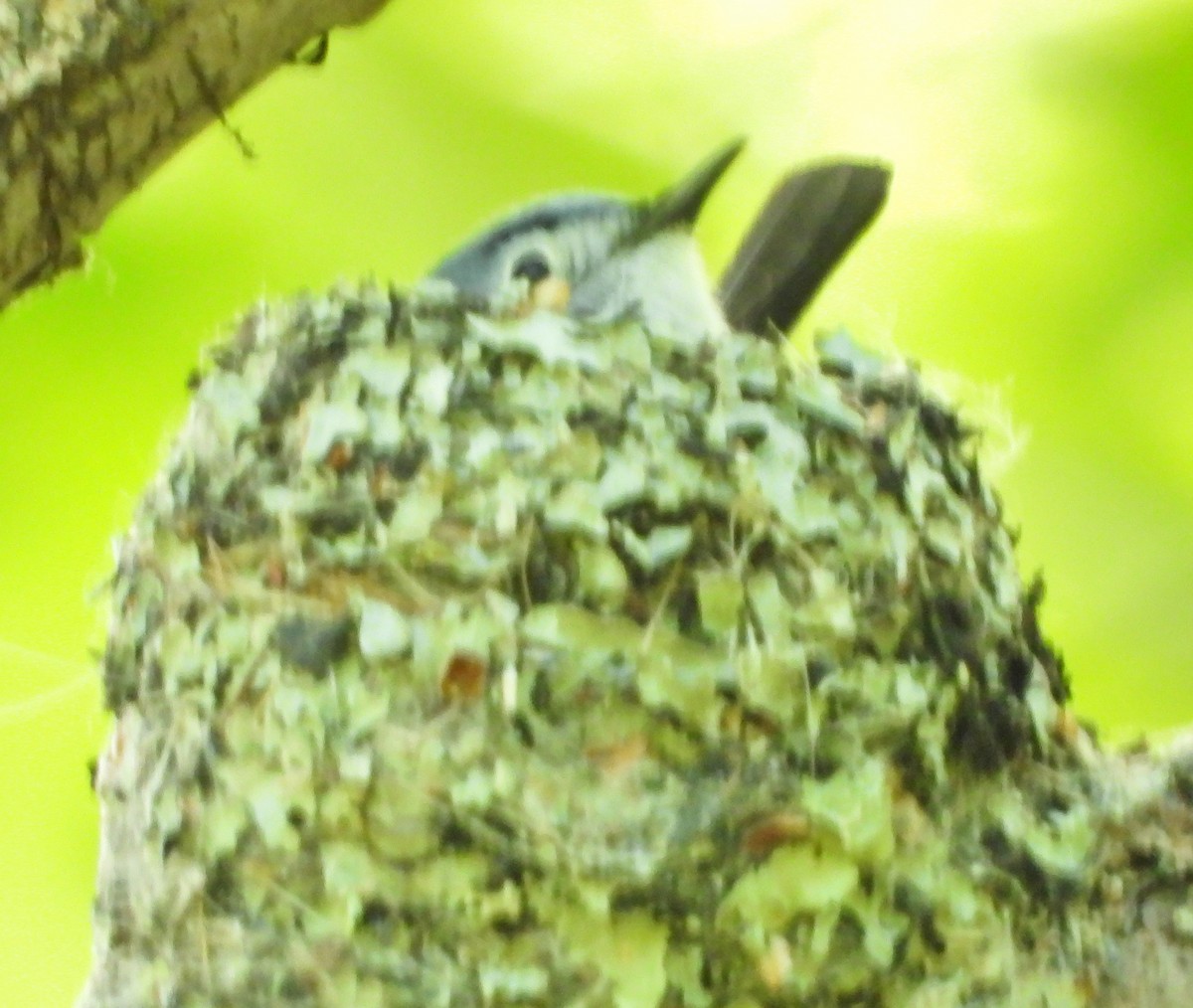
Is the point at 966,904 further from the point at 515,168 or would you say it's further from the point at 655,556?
the point at 515,168

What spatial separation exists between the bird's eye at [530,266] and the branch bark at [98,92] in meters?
0.31

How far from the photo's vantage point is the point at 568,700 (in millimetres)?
1136

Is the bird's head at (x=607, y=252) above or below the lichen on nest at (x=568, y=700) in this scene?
above

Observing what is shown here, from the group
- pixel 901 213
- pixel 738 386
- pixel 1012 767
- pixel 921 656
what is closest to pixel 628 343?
pixel 738 386

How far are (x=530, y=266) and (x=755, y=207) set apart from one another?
0.34 m

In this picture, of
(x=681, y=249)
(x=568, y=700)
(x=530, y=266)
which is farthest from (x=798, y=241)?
(x=568, y=700)

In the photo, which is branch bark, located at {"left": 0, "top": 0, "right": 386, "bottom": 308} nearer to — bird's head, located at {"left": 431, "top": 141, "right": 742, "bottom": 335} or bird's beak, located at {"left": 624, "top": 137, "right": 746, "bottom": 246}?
bird's head, located at {"left": 431, "top": 141, "right": 742, "bottom": 335}

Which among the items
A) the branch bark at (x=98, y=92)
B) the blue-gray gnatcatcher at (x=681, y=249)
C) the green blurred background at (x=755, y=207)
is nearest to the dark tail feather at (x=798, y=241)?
the blue-gray gnatcatcher at (x=681, y=249)

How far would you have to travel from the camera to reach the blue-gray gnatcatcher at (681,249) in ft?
5.25

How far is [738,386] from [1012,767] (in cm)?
38

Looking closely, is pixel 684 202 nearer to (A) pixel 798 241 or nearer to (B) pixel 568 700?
(A) pixel 798 241

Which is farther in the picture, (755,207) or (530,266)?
(755,207)

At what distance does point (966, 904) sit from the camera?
1.15 metres

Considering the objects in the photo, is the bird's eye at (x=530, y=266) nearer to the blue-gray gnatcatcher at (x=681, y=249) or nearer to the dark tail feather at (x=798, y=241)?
the blue-gray gnatcatcher at (x=681, y=249)
